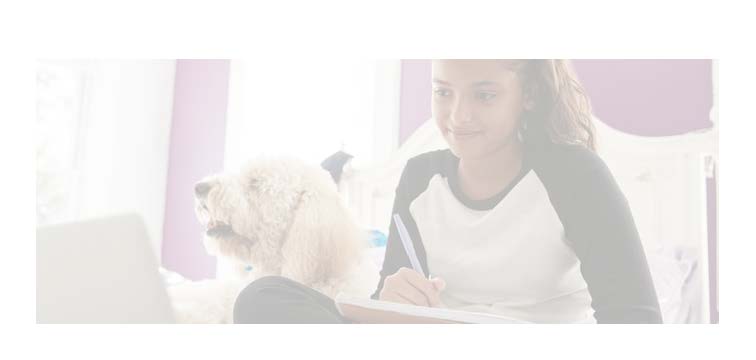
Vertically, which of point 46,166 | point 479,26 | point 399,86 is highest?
point 479,26

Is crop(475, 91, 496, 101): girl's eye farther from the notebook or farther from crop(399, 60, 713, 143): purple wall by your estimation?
the notebook

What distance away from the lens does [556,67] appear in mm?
1231

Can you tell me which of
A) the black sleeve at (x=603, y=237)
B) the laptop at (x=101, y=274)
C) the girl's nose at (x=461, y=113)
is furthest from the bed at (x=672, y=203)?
the laptop at (x=101, y=274)

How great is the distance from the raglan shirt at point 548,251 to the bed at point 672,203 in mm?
30

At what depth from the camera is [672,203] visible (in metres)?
1.22

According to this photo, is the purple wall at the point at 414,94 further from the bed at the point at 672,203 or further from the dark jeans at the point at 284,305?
the dark jeans at the point at 284,305

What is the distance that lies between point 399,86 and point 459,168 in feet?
0.70

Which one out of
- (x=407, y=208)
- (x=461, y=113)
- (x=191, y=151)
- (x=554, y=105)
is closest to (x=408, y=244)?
(x=407, y=208)

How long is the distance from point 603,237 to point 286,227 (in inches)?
24.5

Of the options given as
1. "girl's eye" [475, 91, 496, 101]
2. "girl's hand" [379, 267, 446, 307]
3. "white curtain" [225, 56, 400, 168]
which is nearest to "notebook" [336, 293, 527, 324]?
"girl's hand" [379, 267, 446, 307]

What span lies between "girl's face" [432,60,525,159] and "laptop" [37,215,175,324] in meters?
0.62
